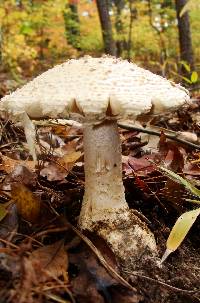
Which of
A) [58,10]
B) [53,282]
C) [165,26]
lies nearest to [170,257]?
[53,282]

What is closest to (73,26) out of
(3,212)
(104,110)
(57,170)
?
(57,170)

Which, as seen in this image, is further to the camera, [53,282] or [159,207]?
[159,207]

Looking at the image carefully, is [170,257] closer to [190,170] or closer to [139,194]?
[139,194]

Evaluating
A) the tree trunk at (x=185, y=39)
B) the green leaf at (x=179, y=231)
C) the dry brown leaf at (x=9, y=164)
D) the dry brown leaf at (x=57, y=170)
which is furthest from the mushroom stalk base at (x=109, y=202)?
the tree trunk at (x=185, y=39)

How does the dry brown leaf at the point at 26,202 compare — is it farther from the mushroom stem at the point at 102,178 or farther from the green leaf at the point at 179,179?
the green leaf at the point at 179,179

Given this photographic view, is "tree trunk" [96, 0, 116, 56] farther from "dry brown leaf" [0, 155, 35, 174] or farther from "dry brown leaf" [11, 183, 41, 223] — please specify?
"dry brown leaf" [11, 183, 41, 223]

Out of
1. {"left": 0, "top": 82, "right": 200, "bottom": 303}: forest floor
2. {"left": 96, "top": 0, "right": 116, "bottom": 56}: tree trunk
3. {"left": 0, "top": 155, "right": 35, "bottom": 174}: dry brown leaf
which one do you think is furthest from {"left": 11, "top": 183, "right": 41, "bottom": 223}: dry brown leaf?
{"left": 96, "top": 0, "right": 116, "bottom": 56}: tree trunk
